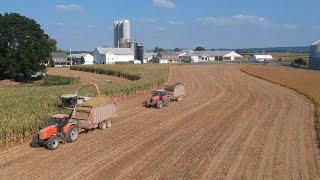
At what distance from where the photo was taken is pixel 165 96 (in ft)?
116

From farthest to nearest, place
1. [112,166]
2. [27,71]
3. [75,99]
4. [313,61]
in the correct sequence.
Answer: [313,61]
[27,71]
[75,99]
[112,166]

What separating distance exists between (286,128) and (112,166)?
1263 centimetres

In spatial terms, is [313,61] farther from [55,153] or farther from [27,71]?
[55,153]

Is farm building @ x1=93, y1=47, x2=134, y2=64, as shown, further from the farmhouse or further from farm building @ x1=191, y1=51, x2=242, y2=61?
farm building @ x1=191, y1=51, x2=242, y2=61

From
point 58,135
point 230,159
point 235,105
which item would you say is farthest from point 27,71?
point 230,159

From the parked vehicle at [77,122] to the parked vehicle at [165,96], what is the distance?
8.16 m

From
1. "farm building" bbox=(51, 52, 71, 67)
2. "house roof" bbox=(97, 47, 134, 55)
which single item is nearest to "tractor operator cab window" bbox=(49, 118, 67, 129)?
"farm building" bbox=(51, 52, 71, 67)

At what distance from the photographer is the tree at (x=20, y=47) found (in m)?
70.1

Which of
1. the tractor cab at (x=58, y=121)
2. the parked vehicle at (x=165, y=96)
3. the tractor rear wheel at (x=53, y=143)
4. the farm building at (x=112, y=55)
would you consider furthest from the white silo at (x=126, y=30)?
the tractor rear wheel at (x=53, y=143)

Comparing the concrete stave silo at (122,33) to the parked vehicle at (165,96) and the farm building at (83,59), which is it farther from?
the parked vehicle at (165,96)

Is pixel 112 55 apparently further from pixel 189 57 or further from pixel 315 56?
pixel 315 56

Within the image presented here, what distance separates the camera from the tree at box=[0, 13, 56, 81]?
Answer: 230 feet

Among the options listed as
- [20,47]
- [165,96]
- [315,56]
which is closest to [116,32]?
[315,56]

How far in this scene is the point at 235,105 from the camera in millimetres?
37406
